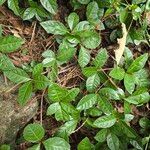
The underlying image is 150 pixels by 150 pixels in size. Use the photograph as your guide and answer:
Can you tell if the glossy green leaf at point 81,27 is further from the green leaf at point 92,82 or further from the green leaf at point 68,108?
the green leaf at point 68,108

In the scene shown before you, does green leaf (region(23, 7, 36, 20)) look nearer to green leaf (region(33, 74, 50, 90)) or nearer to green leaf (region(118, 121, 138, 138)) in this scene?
green leaf (region(33, 74, 50, 90))

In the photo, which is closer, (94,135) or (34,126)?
(34,126)

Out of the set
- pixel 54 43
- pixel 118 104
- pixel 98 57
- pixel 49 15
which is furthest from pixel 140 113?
pixel 49 15

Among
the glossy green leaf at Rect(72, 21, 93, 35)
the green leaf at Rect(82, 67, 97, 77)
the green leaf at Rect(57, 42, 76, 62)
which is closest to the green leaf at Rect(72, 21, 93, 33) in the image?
the glossy green leaf at Rect(72, 21, 93, 35)

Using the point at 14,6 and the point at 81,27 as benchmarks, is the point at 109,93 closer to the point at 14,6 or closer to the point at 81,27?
the point at 81,27

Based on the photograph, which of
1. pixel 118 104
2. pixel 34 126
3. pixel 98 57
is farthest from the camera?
pixel 118 104

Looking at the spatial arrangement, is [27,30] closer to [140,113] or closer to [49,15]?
[49,15]

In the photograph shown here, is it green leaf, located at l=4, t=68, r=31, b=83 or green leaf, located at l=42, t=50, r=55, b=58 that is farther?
green leaf, located at l=42, t=50, r=55, b=58
